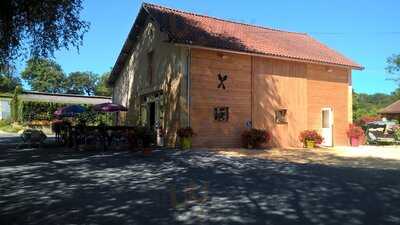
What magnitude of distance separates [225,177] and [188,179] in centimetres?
89

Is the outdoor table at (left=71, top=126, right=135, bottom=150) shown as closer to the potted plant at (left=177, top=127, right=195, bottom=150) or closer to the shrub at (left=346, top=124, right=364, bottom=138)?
the potted plant at (left=177, top=127, right=195, bottom=150)

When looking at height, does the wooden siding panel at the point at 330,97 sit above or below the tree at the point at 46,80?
below

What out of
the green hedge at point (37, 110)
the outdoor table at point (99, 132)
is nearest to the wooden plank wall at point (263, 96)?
the outdoor table at point (99, 132)

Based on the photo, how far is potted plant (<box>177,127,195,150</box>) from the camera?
59.4 ft

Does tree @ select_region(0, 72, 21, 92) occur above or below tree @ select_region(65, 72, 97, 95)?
below

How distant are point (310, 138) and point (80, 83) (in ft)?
253

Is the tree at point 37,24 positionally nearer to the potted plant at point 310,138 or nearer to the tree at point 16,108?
the potted plant at point 310,138

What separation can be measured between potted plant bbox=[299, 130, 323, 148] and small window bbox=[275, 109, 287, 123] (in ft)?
3.86

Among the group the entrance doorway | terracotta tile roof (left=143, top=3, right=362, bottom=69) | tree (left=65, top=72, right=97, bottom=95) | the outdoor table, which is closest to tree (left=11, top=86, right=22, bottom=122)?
the entrance doorway

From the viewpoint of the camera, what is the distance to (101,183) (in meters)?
9.71

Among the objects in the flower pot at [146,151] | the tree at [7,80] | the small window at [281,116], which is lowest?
the flower pot at [146,151]

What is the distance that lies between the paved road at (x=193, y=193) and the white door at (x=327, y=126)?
10895mm

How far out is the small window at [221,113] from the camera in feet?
64.1

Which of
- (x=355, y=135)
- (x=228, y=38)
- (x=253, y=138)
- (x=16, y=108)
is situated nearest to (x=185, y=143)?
(x=253, y=138)
